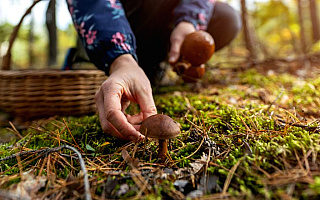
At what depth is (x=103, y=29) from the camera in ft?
6.10

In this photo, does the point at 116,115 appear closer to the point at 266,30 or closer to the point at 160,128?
the point at 160,128

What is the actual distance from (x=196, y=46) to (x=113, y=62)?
96 centimetres

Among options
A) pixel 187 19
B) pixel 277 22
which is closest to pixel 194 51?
pixel 187 19

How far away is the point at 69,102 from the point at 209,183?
2012 millimetres

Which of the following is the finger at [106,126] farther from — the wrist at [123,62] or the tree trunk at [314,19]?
the tree trunk at [314,19]

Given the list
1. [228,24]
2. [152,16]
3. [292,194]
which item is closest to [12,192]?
[292,194]

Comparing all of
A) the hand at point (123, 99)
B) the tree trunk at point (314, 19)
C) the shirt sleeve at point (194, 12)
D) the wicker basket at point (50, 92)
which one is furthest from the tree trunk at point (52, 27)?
the tree trunk at point (314, 19)

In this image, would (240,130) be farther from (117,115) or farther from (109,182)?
(109,182)

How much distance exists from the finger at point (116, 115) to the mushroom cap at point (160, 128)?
14cm

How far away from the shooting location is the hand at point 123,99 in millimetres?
1395

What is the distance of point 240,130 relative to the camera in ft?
5.18

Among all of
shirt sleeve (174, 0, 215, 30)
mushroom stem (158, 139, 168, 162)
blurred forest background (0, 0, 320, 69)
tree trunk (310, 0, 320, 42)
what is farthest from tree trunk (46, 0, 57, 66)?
tree trunk (310, 0, 320, 42)

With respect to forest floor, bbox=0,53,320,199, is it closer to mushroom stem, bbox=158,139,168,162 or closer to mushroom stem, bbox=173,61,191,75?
mushroom stem, bbox=158,139,168,162

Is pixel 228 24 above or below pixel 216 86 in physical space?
above
